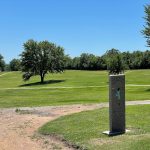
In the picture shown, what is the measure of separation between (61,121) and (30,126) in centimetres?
118

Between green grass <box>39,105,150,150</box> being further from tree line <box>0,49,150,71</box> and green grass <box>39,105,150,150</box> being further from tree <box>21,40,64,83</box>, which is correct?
tree line <box>0,49,150,71</box>

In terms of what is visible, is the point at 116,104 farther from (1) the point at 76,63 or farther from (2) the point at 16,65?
(1) the point at 76,63

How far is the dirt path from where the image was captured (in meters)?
11.8

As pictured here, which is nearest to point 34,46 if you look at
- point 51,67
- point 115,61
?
point 51,67

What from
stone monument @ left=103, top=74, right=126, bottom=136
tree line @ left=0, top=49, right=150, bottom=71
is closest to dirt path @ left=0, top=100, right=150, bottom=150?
stone monument @ left=103, top=74, right=126, bottom=136

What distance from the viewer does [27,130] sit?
14.7m

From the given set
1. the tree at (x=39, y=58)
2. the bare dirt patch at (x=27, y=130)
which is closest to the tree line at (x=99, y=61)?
the tree at (x=39, y=58)

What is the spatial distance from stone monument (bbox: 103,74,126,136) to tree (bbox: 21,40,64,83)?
57330 mm

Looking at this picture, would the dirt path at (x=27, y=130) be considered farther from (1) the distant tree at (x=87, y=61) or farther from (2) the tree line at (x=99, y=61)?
(1) the distant tree at (x=87, y=61)

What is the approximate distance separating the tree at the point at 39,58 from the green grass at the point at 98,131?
173 ft

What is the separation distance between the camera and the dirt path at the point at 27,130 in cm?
1175

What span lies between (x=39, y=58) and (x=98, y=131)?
58179 millimetres

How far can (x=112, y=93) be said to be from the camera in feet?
→ 43.1

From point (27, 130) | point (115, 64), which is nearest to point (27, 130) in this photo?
point (27, 130)
